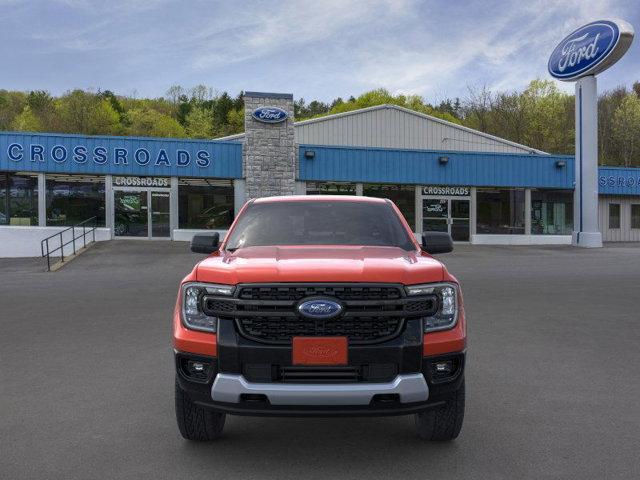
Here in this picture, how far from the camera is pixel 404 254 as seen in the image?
13.6ft

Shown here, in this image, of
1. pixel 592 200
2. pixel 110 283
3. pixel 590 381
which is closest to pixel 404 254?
pixel 590 381

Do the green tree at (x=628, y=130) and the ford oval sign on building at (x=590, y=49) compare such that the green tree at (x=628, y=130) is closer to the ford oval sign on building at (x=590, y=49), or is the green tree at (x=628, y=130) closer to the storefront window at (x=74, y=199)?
the ford oval sign on building at (x=590, y=49)

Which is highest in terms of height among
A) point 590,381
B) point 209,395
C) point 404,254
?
point 404,254

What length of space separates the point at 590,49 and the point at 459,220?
386 inches

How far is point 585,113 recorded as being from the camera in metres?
27.5

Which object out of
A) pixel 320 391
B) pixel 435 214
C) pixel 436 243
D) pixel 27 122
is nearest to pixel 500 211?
pixel 435 214

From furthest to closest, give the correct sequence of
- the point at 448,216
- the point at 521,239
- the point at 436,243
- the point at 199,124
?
1. the point at 199,124
2. the point at 521,239
3. the point at 448,216
4. the point at 436,243

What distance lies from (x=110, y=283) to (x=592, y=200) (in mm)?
22736

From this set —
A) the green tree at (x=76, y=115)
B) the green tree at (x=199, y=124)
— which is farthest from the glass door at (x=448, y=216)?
the green tree at (x=199, y=124)

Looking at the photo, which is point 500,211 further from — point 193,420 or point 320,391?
point 320,391

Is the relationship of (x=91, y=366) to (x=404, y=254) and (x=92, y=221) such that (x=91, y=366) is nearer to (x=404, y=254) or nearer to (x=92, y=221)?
(x=404, y=254)

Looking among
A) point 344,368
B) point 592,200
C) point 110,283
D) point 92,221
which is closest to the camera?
point 344,368

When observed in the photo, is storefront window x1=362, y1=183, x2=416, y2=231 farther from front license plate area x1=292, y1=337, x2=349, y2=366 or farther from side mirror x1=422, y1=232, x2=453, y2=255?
front license plate area x1=292, y1=337, x2=349, y2=366

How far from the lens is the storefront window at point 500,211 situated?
1147 inches
